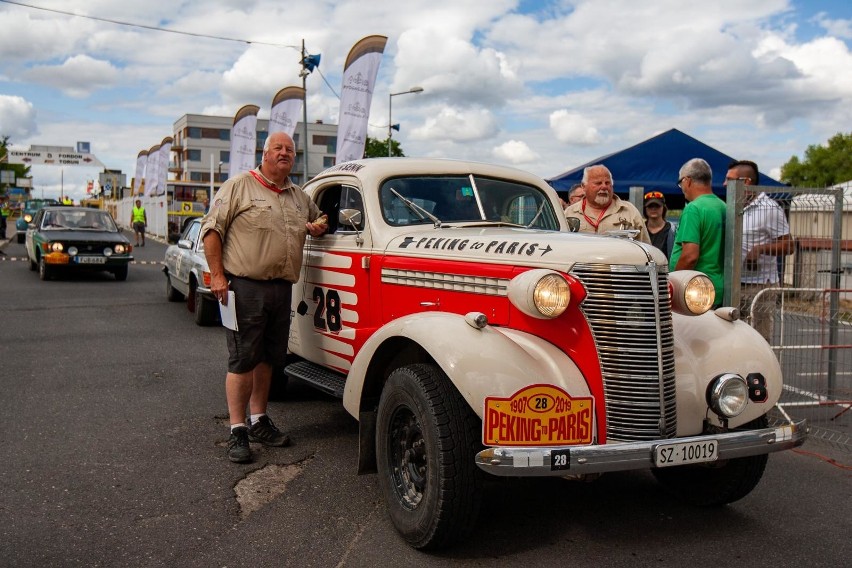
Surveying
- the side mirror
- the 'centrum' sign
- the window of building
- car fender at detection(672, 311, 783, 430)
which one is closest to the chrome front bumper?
car fender at detection(672, 311, 783, 430)

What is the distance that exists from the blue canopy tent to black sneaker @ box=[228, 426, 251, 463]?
830 cm

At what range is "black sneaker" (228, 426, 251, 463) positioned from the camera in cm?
460

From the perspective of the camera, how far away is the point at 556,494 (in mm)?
4207

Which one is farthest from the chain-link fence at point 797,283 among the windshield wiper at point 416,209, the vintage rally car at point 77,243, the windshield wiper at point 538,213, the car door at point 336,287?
the vintage rally car at point 77,243

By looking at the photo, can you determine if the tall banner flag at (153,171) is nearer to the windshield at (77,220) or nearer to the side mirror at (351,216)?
the windshield at (77,220)

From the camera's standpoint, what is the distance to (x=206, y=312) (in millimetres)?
10227

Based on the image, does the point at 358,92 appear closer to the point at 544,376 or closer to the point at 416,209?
the point at 416,209

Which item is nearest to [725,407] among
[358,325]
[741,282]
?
[358,325]

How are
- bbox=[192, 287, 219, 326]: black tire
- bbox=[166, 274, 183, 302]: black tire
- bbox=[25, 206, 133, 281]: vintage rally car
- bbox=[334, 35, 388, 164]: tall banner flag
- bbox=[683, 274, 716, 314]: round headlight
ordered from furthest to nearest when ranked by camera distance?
bbox=[334, 35, 388, 164]: tall banner flag
bbox=[25, 206, 133, 281]: vintage rally car
bbox=[166, 274, 183, 302]: black tire
bbox=[192, 287, 219, 326]: black tire
bbox=[683, 274, 716, 314]: round headlight

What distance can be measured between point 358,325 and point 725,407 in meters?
2.19

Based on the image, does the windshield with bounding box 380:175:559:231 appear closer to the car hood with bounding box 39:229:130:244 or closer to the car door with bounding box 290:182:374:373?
the car door with bounding box 290:182:374:373

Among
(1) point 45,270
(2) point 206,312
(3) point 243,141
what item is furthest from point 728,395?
(3) point 243,141

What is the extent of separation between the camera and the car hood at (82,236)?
15.1 m

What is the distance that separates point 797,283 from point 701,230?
99 cm
